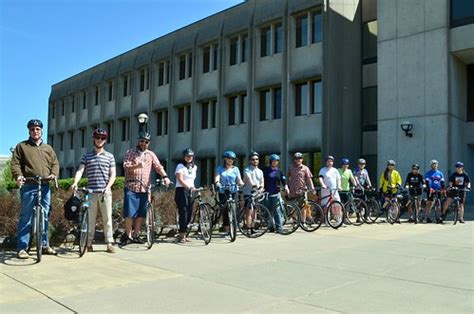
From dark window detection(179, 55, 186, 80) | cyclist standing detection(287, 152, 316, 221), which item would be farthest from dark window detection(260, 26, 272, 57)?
cyclist standing detection(287, 152, 316, 221)

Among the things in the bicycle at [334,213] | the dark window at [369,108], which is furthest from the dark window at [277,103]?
the bicycle at [334,213]

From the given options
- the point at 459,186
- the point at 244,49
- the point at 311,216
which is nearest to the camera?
the point at 311,216

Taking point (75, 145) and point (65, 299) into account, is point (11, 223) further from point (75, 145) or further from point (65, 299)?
point (75, 145)

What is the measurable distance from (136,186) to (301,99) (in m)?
16.7

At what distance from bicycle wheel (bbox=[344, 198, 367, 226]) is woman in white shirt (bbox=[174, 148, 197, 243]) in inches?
218

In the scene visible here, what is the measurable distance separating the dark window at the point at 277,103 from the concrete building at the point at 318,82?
0.18ft

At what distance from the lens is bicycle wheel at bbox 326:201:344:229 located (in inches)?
495

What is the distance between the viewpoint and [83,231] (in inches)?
304

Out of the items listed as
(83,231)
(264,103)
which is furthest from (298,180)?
(264,103)

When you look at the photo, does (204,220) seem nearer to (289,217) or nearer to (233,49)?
(289,217)

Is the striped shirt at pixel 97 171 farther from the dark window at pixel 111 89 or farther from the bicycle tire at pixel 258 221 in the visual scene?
the dark window at pixel 111 89

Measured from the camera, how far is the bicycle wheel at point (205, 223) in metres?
9.46

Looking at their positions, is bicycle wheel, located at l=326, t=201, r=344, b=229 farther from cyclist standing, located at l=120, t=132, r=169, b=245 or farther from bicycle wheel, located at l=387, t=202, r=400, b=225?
cyclist standing, located at l=120, t=132, r=169, b=245

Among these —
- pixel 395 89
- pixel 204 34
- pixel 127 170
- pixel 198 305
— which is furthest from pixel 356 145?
pixel 198 305
